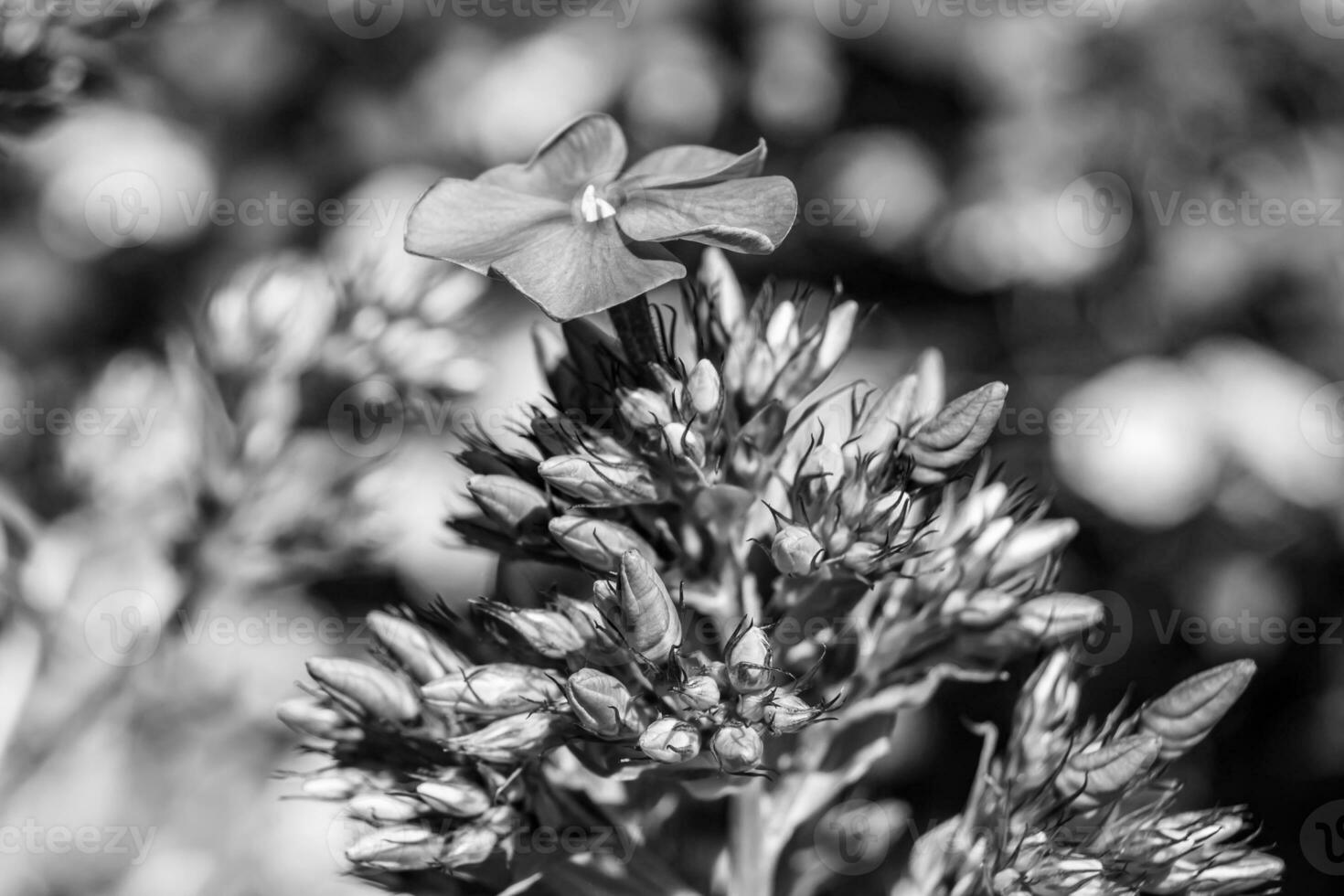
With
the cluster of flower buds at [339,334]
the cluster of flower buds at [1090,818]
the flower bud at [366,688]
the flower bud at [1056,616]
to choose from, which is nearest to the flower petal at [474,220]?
the flower bud at [366,688]

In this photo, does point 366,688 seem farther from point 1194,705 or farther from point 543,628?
point 1194,705

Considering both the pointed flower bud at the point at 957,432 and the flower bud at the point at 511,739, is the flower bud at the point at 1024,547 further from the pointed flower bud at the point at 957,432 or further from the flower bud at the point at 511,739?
the flower bud at the point at 511,739

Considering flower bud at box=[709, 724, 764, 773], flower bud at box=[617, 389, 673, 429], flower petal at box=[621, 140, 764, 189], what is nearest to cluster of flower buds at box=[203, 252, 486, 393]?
flower petal at box=[621, 140, 764, 189]

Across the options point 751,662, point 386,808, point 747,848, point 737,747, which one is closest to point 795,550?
point 751,662

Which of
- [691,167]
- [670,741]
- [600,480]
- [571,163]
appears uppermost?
[571,163]

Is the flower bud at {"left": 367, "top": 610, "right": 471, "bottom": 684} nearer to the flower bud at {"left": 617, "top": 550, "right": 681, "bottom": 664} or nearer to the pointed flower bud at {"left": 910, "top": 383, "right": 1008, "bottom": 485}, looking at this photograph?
the flower bud at {"left": 617, "top": 550, "right": 681, "bottom": 664}

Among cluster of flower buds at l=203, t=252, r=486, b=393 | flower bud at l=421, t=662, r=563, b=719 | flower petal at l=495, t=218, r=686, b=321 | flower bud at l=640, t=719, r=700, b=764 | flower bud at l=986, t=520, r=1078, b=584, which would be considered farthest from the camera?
cluster of flower buds at l=203, t=252, r=486, b=393

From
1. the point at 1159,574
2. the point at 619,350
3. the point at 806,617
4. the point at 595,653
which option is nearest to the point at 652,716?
the point at 595,653
